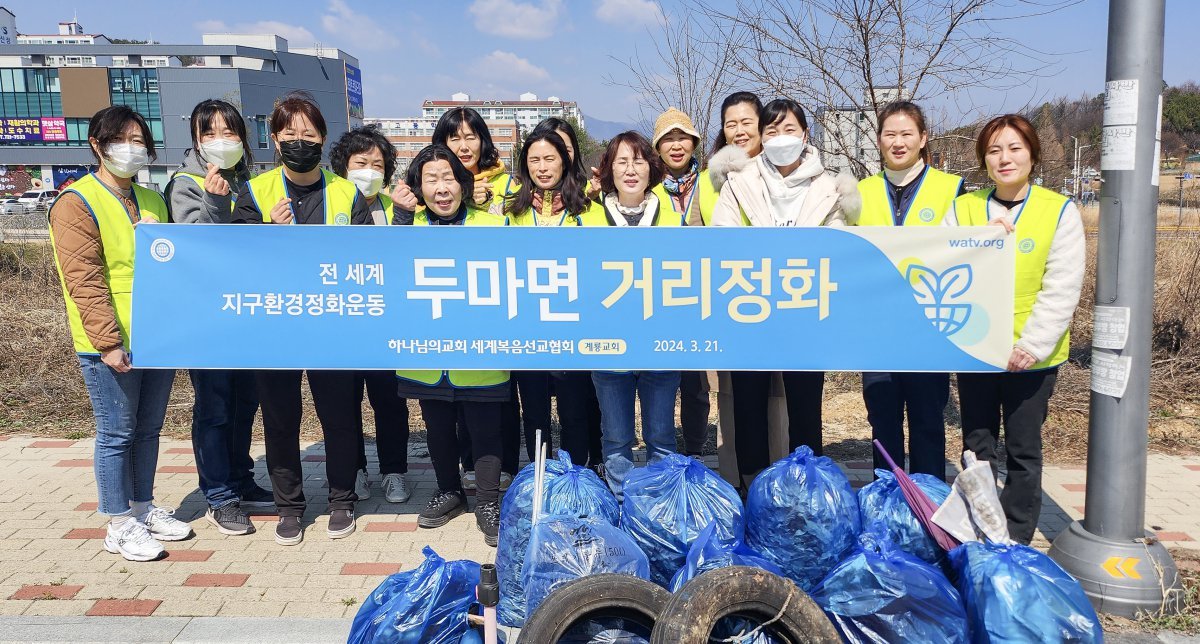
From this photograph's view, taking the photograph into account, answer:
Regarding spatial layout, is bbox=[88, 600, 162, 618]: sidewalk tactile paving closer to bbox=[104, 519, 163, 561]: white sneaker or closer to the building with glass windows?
bbox=[104, 519, 163, 561]: white sneaker

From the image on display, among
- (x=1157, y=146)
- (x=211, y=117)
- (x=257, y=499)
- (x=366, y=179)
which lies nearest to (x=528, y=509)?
(x=257, y=499)

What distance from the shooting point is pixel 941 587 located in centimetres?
284

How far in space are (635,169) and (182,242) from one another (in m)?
2.27

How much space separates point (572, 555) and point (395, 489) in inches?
86.8

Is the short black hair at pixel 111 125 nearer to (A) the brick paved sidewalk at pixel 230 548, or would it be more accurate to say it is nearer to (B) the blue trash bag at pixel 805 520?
(A) the brick paved sidewalk at pixel 230 548

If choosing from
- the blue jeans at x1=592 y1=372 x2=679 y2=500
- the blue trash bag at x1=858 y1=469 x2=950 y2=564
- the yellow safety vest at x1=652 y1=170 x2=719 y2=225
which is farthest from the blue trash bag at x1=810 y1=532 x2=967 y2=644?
the yellow safety vest at x1=652 y1=170 x2=719 y2=225

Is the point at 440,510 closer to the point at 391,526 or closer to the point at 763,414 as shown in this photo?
the point at 391,526

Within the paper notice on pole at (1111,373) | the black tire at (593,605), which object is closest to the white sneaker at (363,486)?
the black tire at (593,605)

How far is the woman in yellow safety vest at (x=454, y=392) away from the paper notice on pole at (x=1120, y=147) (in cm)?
278

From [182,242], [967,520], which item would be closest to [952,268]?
[967,520]

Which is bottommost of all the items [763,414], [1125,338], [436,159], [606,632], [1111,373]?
[606,632]

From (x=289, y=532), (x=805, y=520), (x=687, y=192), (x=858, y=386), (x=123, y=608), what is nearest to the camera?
(x=805, y=520)

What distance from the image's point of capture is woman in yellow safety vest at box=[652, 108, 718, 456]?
4516 mm

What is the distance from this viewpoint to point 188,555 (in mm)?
→ 4160
